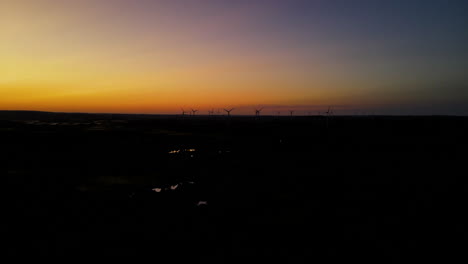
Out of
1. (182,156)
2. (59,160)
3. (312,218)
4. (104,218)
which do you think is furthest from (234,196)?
(59,160)

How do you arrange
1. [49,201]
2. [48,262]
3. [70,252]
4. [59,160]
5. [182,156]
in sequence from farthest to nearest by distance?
[182,156], [59,160], [49,201], [70,252], [48,262]

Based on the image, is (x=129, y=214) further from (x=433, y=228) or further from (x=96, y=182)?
(x=433, y=228)

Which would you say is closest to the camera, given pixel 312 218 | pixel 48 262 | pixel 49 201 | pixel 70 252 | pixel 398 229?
pixel 48 262

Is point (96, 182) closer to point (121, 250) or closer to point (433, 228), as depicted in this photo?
point (121, 250)

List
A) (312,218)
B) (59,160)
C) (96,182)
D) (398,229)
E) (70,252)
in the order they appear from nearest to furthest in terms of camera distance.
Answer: (70,252) < (398,229) < (312,218) < (96,182) < (59,160)

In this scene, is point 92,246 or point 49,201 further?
point 49,201

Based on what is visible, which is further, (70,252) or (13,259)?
(70,252)

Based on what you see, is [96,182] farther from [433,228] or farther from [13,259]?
[433,228]

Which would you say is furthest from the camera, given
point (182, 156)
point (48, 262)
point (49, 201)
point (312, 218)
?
point (182, 156)

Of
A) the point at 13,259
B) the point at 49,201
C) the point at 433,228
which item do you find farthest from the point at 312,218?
the point at 49,201
